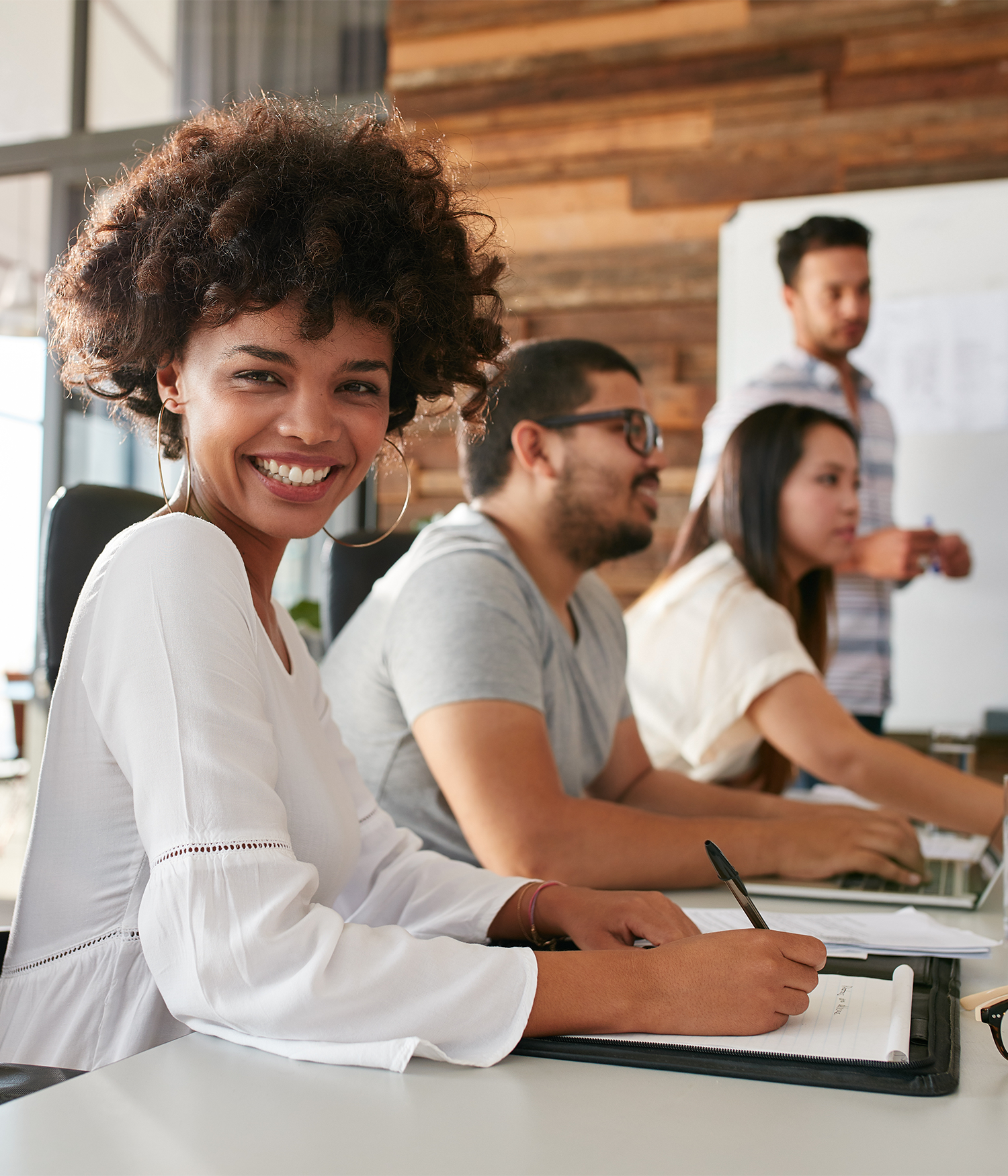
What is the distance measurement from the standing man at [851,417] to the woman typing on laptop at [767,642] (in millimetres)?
238

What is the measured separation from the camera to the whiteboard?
286 cm

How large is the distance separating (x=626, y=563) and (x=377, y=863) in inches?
89.6

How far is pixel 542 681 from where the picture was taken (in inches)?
58.1

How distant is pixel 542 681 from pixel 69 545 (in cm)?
62

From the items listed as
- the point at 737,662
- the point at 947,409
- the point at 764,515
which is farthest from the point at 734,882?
the point at 947,409

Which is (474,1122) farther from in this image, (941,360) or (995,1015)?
(941,360)

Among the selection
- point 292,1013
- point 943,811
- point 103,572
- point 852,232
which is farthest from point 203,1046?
point 852,232

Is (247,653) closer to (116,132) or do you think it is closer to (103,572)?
(103,572)

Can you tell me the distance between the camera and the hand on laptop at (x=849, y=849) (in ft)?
4.26

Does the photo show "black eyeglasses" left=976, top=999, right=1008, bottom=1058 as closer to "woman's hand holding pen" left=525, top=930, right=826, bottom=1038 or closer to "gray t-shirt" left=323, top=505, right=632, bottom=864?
"woman's hand holding pen" left=525, top=930, right=826, bottom=1038

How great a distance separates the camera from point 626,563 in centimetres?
324

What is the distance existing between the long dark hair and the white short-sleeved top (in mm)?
69

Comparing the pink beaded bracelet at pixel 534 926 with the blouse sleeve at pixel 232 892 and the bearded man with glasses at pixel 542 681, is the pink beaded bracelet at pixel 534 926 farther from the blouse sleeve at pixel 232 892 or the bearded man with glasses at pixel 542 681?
the blouse sleeve at pixel 232 892

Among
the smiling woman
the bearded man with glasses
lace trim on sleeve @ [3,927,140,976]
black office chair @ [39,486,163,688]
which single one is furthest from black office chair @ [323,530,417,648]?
lace trim on sleeve @ [3,927,140,976]
